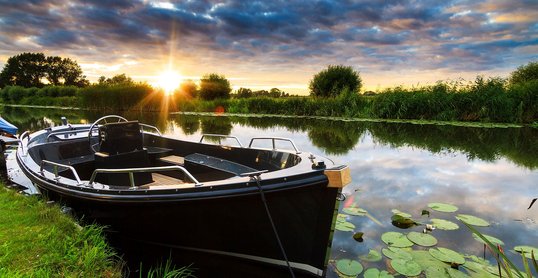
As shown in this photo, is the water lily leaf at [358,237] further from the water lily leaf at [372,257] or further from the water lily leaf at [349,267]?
the water lily leaf at [349,267]

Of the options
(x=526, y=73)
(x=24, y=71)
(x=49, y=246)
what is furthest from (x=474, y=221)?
(x=24, y=71)

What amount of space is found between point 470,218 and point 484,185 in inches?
96.1

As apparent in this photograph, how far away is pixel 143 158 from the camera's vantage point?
5.51 metres

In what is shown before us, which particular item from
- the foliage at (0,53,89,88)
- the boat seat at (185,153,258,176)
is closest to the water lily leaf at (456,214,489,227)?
the boat seat at (185,153,258,176)

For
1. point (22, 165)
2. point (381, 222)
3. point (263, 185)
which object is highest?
A: point (263, 185)

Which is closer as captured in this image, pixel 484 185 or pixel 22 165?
pixel 22 165

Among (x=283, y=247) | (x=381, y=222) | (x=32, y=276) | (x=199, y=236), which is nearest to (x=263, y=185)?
(x=283, y=247)

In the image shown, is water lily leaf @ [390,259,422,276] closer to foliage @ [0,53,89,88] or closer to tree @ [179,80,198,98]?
tree @ [179,80,198,98]

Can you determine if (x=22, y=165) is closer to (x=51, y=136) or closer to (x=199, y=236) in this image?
(x=51, y=136)

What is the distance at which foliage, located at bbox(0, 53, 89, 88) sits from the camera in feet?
221

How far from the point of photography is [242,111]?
26.6 meters

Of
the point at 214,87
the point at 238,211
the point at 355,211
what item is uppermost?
the point at 214,87

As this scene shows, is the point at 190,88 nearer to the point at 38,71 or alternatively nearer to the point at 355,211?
the point at 355,211

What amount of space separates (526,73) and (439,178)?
93.0 ft
